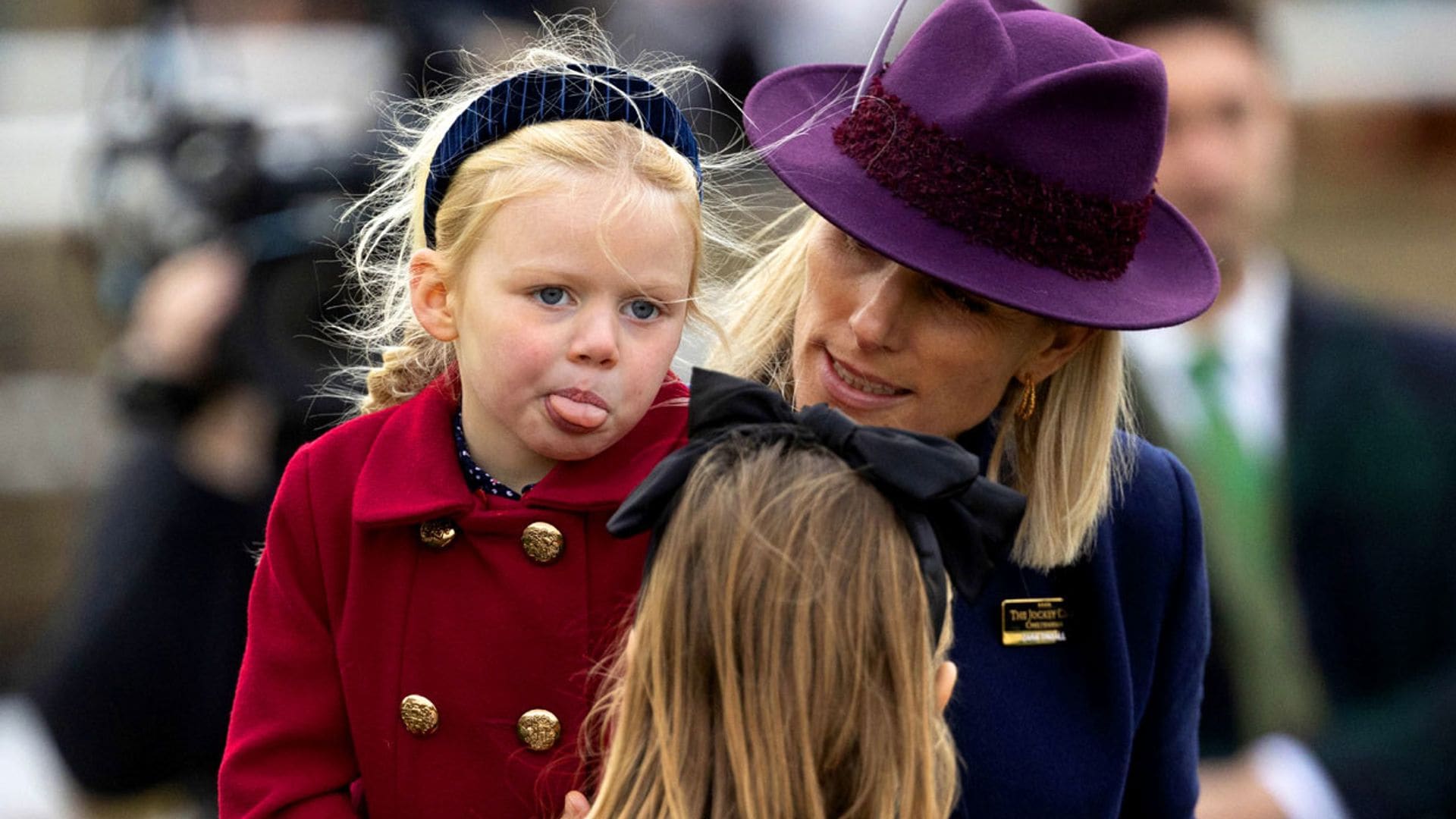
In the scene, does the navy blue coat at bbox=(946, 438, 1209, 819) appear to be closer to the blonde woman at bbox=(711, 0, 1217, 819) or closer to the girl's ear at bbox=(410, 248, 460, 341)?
the blonde woman at bbox=(711, 0, 1217, 819)

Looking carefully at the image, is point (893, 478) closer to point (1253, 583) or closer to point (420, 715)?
point (420, 715)

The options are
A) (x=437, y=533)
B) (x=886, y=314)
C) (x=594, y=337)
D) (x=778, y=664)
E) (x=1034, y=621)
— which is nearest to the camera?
(x=778, y=664)

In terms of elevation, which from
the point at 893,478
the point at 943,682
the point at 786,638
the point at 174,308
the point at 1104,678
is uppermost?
the point at 893,478

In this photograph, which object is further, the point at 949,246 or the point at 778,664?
the point at 949,246

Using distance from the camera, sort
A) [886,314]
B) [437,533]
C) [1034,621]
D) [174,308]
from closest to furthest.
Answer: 1. [437,533]
2. [886,314]
3. [1034,621]
4. [174,308]

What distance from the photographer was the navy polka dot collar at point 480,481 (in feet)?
7.11

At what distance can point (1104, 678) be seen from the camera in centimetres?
243

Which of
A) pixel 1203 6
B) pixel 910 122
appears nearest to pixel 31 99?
pixel 1203 6

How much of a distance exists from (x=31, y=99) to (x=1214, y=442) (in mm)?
5323

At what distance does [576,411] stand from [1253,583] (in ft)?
→ 8.52

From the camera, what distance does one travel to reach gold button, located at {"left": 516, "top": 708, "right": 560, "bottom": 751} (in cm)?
206

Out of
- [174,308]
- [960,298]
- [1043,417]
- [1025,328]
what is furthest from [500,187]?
[174,308]

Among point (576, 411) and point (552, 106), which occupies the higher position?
point (552, 106)

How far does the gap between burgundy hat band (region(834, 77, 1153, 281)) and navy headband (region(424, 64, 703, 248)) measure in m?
0.28
